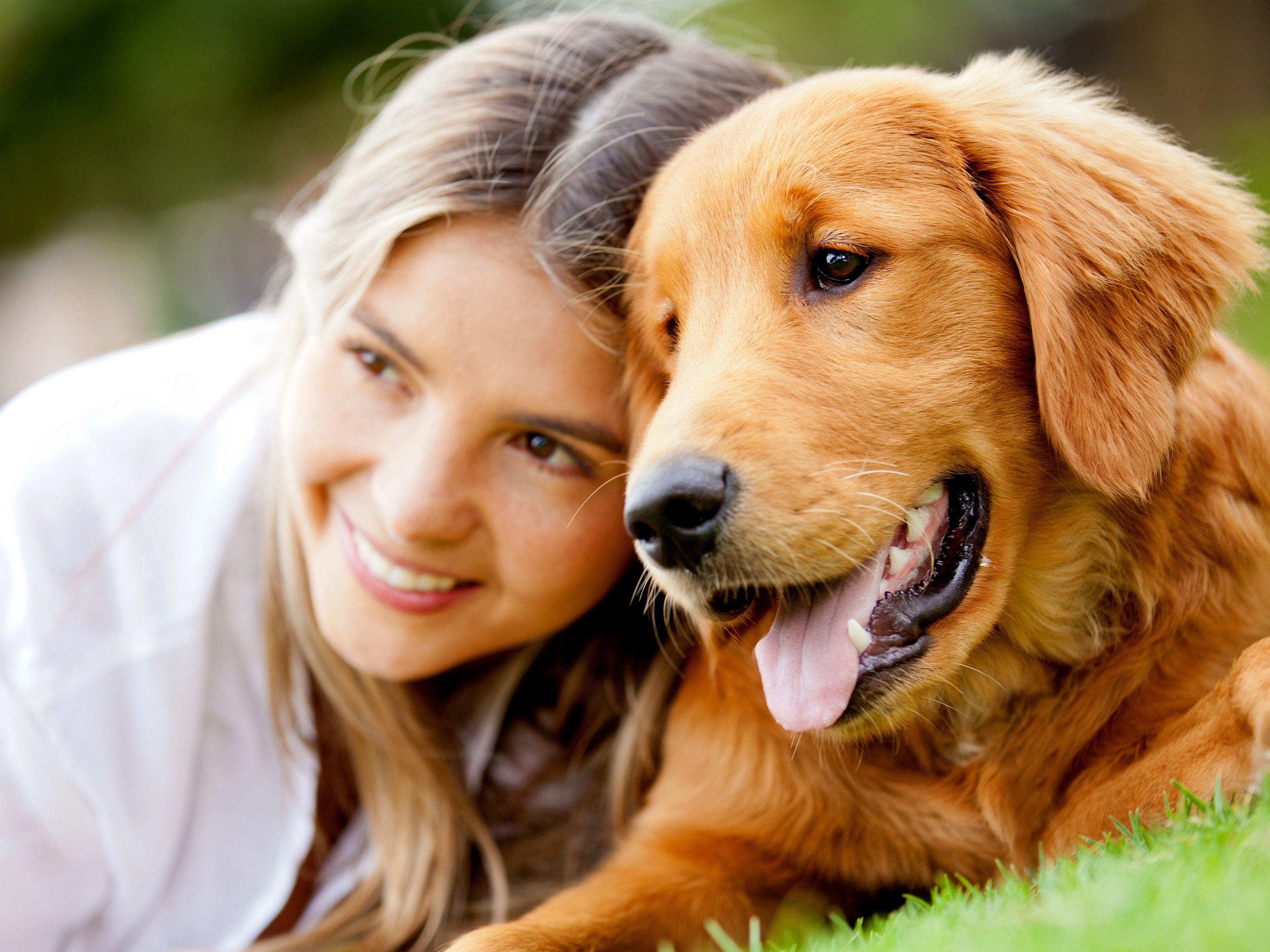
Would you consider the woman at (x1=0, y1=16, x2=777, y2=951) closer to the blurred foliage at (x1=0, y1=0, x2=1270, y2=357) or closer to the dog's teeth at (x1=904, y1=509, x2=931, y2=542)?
the dog's teeth at (x1=904, y1=509, x2=931, y2=542)

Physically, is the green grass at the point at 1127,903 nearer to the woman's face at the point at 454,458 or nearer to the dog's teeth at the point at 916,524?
the dog's teeth at the point at 916,524

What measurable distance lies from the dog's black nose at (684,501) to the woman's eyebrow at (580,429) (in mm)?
626

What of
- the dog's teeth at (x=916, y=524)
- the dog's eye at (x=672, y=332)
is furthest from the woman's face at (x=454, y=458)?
the dog's teeth at (x=916, y=524)

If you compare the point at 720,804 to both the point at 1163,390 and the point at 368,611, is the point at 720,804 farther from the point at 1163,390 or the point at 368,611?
the point at 1163,390

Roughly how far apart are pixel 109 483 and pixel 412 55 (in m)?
1.63

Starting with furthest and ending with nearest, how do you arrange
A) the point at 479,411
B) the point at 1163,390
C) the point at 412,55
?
the point at 412,55 → the point at 479,411 → the point at 1163,390

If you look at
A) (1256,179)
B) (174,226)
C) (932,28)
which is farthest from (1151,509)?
(174,226)

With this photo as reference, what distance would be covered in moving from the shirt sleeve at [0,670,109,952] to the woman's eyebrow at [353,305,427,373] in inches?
45.4

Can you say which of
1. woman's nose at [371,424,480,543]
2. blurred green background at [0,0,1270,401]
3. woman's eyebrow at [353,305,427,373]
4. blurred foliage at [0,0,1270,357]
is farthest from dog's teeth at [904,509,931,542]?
blurred green background at [0,0,1270,401]

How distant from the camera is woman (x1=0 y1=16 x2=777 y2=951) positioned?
2.66 metres

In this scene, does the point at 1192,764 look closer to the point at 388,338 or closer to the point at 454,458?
the point at 454,458

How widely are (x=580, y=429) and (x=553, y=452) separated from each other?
13cm

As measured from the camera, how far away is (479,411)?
101 inches

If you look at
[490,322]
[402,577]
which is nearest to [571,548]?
[402,577]
